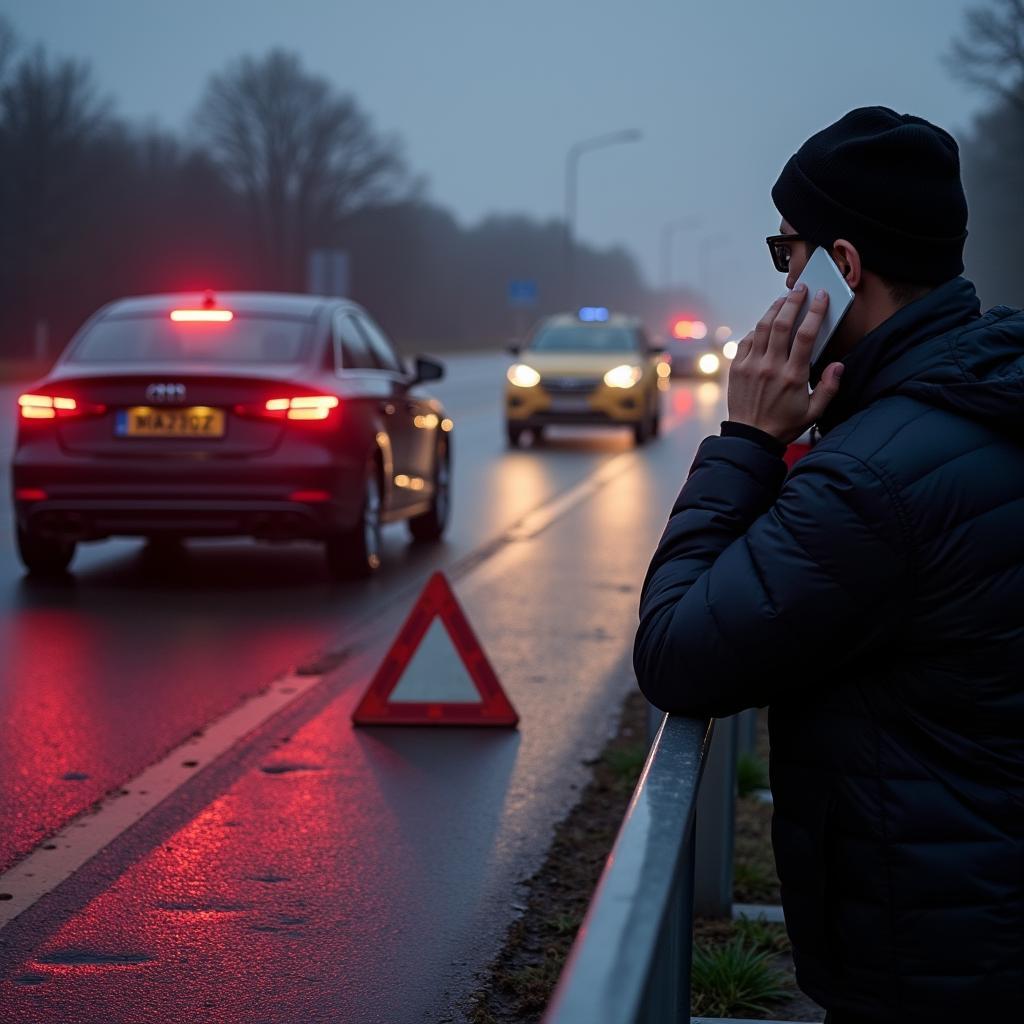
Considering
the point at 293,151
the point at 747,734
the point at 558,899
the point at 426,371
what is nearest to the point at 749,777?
the point at 747,734

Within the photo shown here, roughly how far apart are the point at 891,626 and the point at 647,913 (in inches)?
21.6

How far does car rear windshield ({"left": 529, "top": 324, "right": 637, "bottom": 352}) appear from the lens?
26875 millimetres

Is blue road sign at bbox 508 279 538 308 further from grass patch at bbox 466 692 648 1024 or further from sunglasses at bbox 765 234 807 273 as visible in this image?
sunglasses at bbox 765 234 807 273

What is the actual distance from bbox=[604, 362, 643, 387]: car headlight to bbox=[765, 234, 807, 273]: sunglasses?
2281 cm

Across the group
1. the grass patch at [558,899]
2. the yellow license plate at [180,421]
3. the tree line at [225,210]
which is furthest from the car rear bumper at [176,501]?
the tree line at [225,210]

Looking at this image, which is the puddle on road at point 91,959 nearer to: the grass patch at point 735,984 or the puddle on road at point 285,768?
the grass patch at point 735,984

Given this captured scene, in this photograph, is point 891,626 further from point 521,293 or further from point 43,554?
point 521,293

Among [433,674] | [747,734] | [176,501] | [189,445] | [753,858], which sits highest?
[189,445]

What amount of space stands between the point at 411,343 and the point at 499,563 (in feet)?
247

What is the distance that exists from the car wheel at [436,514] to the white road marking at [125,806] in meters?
5.68

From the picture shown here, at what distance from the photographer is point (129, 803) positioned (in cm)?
579

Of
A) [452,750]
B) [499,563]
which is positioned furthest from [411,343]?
[452,750]

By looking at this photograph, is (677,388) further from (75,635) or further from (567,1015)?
(567,1015)

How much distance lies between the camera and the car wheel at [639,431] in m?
25.2
